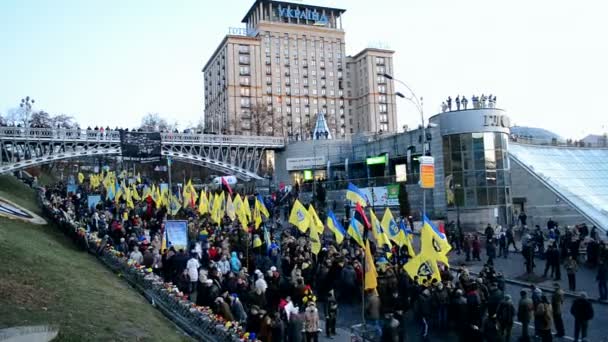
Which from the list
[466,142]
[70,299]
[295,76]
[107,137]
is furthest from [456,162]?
[295,76]

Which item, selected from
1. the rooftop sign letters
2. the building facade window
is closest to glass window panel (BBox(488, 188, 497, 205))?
the building facade window

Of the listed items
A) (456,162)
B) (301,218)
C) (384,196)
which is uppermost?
→ (456,162)

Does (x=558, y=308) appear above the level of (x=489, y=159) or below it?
below

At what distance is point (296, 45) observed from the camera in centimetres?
12612

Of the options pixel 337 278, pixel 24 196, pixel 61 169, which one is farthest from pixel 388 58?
pixel 337 278

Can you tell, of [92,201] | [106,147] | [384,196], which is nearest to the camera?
[92,201]

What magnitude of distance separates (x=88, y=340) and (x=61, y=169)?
79.8 meters

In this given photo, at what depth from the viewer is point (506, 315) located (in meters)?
12.5

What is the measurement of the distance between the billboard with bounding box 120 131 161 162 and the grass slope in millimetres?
23188

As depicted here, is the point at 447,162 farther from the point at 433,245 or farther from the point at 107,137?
the point at 107,137

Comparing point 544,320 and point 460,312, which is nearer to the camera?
point 544,320

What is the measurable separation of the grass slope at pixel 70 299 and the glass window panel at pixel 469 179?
2195 centimetres

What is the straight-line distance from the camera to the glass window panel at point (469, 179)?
34.0 meters

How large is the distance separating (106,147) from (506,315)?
55822 mm
